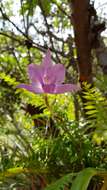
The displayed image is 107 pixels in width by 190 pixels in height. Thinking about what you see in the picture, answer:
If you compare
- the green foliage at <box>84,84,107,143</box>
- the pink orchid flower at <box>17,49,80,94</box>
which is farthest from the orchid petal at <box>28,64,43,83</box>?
the green foliage at <box>84,84,107,143</box>

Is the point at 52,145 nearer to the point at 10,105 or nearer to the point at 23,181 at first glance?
the point at 23,181

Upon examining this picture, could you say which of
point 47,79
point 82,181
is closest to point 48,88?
point 47,79

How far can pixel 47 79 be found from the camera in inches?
30.5

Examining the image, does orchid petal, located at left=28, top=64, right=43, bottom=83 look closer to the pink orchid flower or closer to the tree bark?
the pink orchid flower

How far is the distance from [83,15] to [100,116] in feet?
3.18

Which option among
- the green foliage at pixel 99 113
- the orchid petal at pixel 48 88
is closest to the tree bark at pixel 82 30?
the green foliage at pixel 99 113

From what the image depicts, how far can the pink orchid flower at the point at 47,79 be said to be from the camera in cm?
75

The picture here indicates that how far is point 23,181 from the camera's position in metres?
0.86

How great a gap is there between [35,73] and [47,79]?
0.02 m

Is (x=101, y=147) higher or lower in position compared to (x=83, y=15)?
lower

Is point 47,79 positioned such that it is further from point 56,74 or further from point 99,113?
point 99,113

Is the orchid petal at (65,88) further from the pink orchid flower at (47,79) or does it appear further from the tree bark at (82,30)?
the tree bark at (82,30)

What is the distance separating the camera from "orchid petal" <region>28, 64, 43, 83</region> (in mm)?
767

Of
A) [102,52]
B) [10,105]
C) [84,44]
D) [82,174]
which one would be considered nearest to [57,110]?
[82,174]
